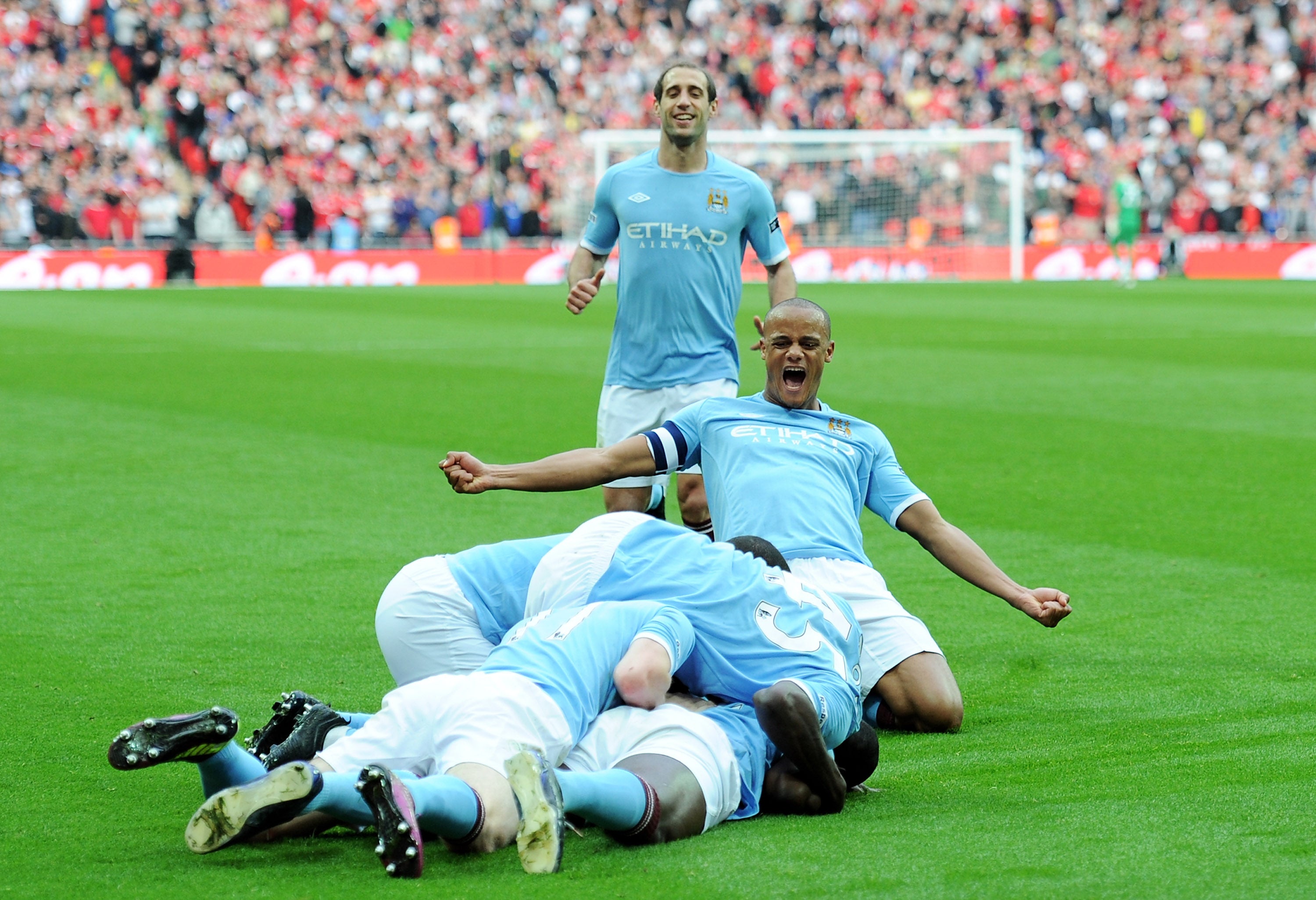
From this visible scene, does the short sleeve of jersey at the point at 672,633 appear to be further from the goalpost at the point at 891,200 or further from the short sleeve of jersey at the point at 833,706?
the goalpost at the point at 891,200

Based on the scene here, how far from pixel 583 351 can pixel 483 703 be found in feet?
49.2

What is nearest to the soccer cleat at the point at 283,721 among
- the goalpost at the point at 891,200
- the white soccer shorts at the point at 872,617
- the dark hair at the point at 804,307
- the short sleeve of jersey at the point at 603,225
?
the white soccer shorts at the point at 872,617

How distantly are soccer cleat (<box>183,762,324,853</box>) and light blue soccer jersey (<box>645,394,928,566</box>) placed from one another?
2.03 m

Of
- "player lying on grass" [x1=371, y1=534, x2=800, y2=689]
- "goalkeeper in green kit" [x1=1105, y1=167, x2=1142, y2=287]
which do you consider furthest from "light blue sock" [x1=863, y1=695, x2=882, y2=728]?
"goalkeeper in green kit" [x1=1105, y1=167, x2=1142, y2=287]

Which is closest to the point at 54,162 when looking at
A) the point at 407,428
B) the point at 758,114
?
the point at 758,114

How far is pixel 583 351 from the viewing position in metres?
19.1

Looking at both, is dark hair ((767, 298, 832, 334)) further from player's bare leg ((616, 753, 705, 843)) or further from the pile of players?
player's bare leg ((616, 753, 705, 843))

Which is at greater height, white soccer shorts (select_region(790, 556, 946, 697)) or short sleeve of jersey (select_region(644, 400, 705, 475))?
short sleeve of jersey (select_region(644, 400, 705, 475))

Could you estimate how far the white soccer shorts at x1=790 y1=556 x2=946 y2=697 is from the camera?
5551 millimetres

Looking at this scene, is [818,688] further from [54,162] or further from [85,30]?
[85,30]

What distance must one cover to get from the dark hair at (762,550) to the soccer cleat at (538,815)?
1217mm

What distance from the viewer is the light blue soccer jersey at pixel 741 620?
471cm

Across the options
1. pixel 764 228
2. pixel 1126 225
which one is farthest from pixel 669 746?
pixel 1126 225

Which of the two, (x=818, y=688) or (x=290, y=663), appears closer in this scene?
(x=818, y=688)
